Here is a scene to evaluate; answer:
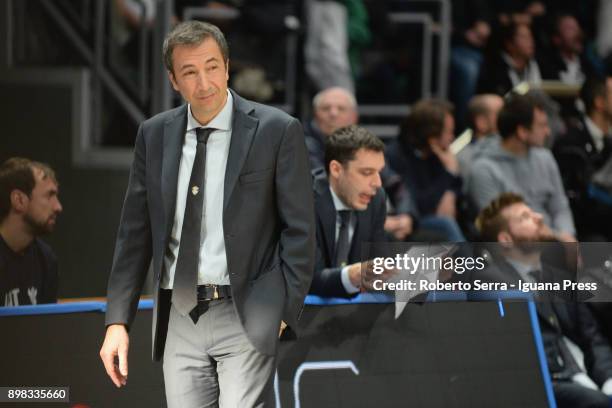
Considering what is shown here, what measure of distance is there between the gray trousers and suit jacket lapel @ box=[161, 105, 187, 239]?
0.98 feet

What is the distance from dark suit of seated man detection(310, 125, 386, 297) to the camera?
4.92 m

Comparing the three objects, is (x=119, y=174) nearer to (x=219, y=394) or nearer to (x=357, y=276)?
(x=357, y=276)

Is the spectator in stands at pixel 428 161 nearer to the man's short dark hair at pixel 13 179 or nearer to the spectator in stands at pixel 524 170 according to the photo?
the spectator in stands at pixel 524 170

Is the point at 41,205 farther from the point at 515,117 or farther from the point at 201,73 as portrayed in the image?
the point at 515,117

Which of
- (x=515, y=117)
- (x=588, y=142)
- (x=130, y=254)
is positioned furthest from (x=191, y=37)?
(x=588, y=142)

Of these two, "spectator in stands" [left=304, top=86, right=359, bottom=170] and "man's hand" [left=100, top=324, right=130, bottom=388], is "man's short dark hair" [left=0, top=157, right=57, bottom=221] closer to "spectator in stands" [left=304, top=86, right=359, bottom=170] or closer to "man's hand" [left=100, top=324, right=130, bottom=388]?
"man's hand" [left=100, top=324, right=130, bottom=388]

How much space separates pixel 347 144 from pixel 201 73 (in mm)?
1625

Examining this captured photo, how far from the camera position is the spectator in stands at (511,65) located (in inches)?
326

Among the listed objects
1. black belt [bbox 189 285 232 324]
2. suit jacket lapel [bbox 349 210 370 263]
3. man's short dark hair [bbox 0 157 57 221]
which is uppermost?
man's short dark hair [bbox 0 157 57 221]

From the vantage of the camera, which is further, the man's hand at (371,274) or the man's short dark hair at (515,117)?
the man's short dark hair at (515,117)

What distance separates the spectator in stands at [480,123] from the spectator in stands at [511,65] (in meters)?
0.23

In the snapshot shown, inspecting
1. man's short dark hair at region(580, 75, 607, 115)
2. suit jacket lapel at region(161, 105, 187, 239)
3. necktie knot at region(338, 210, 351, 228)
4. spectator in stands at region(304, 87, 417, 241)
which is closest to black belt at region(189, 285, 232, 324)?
suit jacket lapel at region(161, 105, 187, 239)

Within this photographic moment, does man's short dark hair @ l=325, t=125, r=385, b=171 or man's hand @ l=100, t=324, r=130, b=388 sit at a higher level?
man's short dark hair @ l=325, t=125, r=385, b=171

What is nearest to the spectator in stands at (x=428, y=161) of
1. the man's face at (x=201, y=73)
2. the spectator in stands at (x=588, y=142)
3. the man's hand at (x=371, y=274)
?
the spectator in stands at (x=588, y=142)
